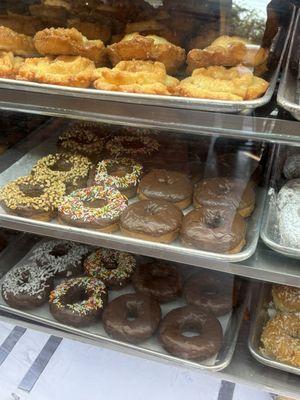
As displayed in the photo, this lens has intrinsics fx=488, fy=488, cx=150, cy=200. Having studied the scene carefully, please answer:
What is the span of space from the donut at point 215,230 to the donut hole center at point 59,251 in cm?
80

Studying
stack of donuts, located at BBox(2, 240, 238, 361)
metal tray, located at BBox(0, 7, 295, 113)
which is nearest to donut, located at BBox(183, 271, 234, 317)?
stack of donuts, located at BBox(2, 240, 238, 361)

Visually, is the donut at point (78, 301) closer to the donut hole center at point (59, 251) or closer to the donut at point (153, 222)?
the donut hole center at point (59, 251)

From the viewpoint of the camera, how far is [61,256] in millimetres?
2359

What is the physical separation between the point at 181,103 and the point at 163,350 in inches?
38.7

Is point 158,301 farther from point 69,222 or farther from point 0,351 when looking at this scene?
point 0,351

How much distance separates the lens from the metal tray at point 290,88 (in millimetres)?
1489

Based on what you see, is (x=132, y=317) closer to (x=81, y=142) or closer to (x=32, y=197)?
(x=32, y=197)

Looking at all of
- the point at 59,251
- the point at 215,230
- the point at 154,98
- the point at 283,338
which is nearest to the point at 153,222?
the point at 215,230

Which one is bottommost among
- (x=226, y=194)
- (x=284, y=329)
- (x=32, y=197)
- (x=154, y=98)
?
(x=284, y=329)

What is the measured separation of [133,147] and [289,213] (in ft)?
2.71

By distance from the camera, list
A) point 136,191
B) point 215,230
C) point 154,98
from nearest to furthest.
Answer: point 154,98
point 215,230
point 136,191

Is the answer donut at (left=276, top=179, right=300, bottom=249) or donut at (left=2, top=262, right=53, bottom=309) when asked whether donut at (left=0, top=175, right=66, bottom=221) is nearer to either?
donut at (left=2, top=262, right=53, bottom=309)

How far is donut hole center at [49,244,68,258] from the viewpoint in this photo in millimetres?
2372

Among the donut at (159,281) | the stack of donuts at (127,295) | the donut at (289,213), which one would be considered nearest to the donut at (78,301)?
the stack of donuts at (127,295)
